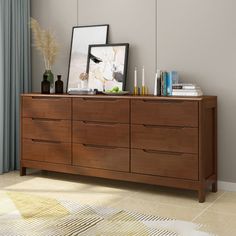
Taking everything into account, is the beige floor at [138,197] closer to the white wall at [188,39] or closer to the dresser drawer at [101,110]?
the white wall at [188,39]

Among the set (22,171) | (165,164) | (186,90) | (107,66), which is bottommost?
(22,171)

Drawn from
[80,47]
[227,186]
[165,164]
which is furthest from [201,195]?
[80,47]

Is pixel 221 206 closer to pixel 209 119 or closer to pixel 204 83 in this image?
pixel 209 119

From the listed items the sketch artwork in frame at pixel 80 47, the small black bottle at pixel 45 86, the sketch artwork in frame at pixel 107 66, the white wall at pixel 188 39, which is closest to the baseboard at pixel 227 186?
the white wall at pixel 188 39

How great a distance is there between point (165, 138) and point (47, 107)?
1241 millimetres

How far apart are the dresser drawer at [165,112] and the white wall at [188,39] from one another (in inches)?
19.4

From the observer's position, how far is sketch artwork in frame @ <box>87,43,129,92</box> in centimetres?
422

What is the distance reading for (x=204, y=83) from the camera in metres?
3.91

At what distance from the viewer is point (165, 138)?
3.61 meters

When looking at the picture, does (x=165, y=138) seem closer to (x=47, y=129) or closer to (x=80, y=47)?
(x=47, y=129)

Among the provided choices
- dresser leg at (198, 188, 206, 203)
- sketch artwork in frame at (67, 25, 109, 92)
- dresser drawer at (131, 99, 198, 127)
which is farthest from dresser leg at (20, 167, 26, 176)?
dresser leg at (198, 188, 206, 203)

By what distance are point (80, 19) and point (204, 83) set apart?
1509 mm

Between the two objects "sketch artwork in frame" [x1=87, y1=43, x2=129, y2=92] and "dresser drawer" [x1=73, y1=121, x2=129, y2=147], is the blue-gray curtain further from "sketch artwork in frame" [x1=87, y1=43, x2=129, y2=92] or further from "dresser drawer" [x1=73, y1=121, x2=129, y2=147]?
"dresser drawer" [x1=73, y1=121, x2=129, y2=147]

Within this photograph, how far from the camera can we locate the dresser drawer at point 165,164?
3.51 metres
